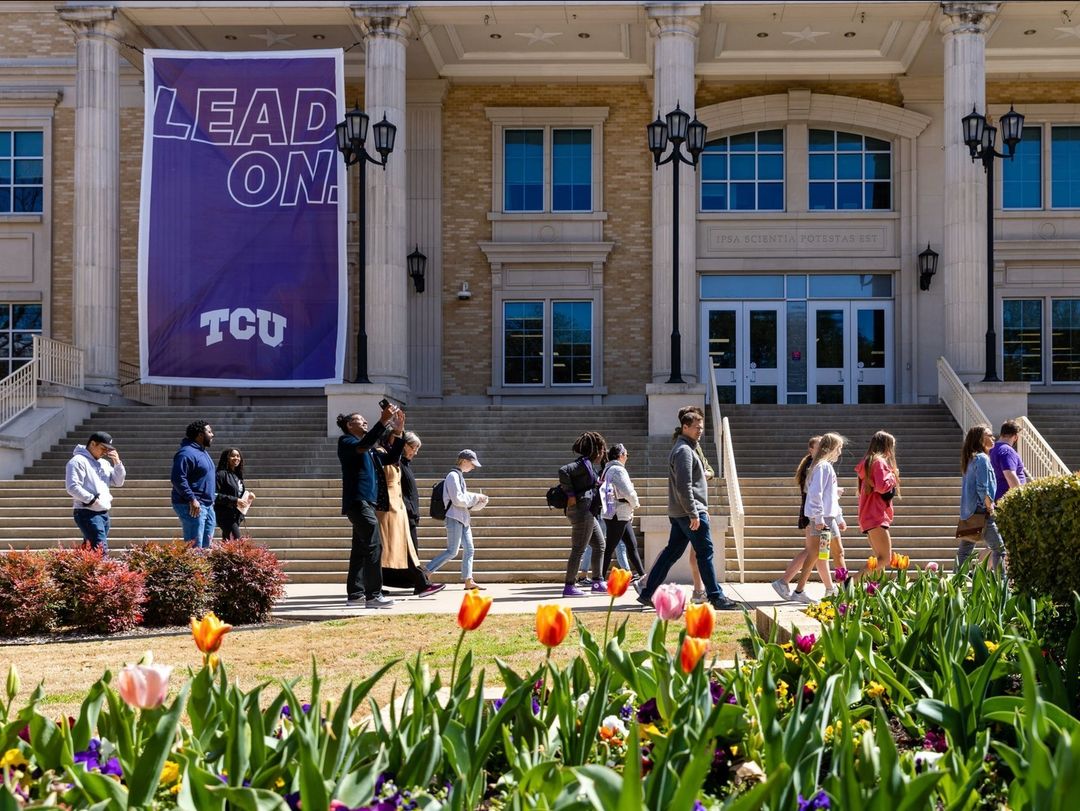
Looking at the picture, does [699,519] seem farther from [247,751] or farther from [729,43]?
[729,43]

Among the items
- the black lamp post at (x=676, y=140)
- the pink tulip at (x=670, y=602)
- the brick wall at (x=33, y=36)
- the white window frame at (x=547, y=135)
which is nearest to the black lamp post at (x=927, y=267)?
the white window frame at (x=547, y=135)

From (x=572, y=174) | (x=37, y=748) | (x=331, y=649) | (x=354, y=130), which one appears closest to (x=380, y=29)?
(x=354, y=130)

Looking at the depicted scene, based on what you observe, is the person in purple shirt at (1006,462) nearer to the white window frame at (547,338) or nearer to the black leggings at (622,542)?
the black leggings at (622,542)

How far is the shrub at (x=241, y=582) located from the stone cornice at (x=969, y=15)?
19.4 meters

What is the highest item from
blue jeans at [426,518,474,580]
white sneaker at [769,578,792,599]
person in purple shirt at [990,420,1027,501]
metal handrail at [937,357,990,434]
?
metal handrail at [937,357,990,434]

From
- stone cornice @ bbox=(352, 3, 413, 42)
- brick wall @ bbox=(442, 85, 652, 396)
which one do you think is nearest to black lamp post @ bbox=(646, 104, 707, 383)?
stone cornice @ bbox=(352, 3, 413, 42)

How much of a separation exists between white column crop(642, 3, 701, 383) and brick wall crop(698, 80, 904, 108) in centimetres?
446

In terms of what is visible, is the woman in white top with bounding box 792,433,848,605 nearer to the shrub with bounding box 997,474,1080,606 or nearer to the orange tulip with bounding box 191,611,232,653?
the shrub with bounding box 997,474,1080,606

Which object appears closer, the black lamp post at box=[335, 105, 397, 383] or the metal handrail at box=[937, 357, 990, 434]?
the black lamp post at box=[335, 105, 397, 383]

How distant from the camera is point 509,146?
30328mm

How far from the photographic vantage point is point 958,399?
75.9 feet

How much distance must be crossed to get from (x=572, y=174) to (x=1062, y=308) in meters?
12.3

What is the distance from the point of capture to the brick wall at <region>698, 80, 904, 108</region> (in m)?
Answer: 29.8

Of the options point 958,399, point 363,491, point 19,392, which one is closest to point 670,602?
point 363,491
